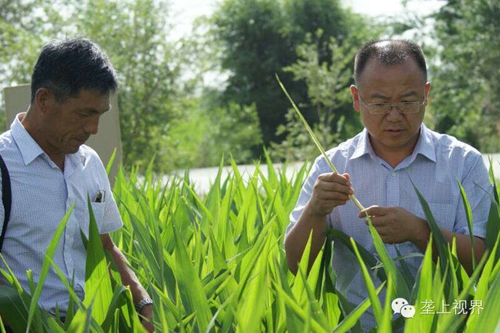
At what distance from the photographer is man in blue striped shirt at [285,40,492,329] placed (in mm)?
1873

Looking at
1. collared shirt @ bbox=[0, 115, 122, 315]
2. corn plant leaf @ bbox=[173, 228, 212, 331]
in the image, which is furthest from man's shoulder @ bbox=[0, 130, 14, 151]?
corn plant leaf @ bbox=[173, 228, 212, 331]

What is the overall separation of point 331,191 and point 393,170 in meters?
0.32

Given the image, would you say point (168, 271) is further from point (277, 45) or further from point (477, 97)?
point (277, 45)

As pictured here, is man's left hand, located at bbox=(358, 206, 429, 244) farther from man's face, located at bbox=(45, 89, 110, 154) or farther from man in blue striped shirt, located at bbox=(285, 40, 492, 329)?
man's face, located at bbox=(45, 89, 110, 154)

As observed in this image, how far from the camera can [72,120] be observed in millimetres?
1875

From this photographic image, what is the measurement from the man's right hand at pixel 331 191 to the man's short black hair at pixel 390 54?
33 cm

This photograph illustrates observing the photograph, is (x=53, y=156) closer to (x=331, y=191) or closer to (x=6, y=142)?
(x=6, y=142)

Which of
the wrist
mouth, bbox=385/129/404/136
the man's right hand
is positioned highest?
mouth, bbox=385/129/404/136

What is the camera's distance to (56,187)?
1902 mm

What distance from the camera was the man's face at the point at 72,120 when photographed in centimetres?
187

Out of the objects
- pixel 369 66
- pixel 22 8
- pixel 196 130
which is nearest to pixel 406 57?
pixel 369 66

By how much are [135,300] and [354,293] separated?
1.61 ft

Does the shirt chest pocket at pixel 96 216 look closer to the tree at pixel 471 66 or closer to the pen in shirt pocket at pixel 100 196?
the pen in shirt pocket at pixel 100 196

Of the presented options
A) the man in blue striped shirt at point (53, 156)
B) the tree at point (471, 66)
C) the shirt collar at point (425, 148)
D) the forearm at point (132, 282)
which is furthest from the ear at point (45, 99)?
the tree at point (471, 66)
